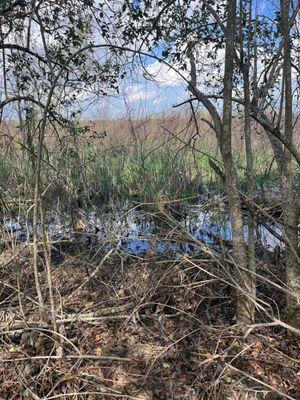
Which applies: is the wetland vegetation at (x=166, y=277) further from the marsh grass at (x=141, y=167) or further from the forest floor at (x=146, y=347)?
the marsh grass at (x=141, y=167)

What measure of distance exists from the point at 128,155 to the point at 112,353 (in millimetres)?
3986

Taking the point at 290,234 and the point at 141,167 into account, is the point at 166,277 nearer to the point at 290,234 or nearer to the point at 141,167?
the point at 290,234

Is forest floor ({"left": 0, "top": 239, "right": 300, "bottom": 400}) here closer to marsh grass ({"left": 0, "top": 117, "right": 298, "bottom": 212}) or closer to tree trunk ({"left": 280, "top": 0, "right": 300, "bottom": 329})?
tree trunk ({"left": 280, "top": 0, "right": 300, "bottom": 329})

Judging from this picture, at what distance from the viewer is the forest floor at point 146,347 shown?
1.96 meters

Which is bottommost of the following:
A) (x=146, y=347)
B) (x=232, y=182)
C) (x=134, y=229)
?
(x=146, y=347)

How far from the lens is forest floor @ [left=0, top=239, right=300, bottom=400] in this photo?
1.96 metres

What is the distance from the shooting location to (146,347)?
225 cm

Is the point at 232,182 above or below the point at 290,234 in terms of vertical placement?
above

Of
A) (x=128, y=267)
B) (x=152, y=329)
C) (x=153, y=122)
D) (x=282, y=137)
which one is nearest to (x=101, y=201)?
(x=153, y=122)

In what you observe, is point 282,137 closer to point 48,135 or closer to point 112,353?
point 112,353

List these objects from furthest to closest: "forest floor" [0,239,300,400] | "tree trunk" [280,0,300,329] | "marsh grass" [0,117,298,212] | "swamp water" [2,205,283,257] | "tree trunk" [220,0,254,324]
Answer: "marsh grass" [0,117,298,212] → "swamp water" [2,205,283,257] → "tree trunk" [280,0,300,329] → "tree trunk" [220,0,254,324] → "forest floor" [0,239,300,400]

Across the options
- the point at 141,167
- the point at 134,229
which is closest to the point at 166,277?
the point at 134,229

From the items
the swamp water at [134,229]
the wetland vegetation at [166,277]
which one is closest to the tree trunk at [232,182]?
the wetland vegetation at [166,277]

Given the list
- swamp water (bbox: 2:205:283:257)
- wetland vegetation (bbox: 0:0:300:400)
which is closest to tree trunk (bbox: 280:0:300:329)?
wetland vegetation (bbox: 0:0:300:400)
